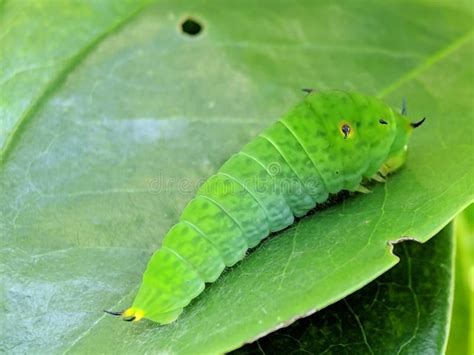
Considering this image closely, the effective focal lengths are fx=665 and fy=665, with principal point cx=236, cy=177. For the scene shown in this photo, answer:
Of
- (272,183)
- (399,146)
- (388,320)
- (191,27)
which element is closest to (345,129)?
(399,146)

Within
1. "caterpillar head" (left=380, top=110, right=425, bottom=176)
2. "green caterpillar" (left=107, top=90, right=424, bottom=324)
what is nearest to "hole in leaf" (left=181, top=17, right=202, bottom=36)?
"green caterpillar" (left=107, top=90, right=424, bottom=324)

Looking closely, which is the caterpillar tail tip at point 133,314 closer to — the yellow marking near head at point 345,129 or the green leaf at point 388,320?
the green leaf at point 388,320

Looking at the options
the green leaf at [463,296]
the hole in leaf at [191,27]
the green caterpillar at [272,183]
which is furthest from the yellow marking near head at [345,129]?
the hole in leaf at [191,27]

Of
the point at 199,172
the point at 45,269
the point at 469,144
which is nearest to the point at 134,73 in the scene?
the point at 199,172

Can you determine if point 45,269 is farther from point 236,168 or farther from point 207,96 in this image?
point 207,96

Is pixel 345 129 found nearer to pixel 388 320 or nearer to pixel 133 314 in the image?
pixel 388 320

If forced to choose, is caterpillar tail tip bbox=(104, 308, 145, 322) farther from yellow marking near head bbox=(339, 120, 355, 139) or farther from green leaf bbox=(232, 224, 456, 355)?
yellow marking near head bbox=(339, 120, 355, 139)
